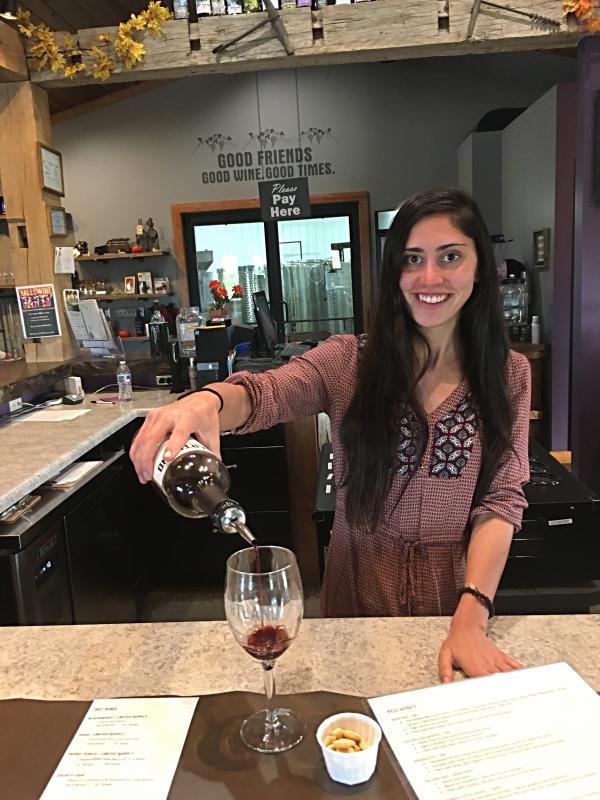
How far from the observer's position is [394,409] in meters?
1.46

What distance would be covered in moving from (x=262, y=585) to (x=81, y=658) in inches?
17.6

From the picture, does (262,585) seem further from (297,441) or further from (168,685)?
(297,441)

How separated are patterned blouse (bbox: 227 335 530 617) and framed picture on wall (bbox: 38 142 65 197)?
256cm

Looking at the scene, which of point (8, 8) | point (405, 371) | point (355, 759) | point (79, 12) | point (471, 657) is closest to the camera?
point (355, 759)

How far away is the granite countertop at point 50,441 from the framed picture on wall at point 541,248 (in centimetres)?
265

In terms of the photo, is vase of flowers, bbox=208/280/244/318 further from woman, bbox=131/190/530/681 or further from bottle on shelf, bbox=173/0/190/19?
woman, bbox=131/190/530/681

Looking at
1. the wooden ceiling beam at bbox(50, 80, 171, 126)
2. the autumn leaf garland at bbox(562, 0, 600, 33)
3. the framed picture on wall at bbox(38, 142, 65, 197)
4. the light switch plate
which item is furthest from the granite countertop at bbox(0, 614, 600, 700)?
the wooden ceiling beam at bbox(50, 80, 171, 126)

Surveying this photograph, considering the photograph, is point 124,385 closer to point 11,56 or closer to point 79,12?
point 11,56

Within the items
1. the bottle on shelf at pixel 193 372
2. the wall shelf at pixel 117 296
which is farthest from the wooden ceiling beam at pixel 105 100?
the bottle on shelf at pixel 193 372

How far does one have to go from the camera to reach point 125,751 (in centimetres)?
82

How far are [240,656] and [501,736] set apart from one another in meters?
0.41

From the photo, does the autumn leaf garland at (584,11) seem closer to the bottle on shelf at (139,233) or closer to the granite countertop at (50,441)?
the granite countertop at (50,441)

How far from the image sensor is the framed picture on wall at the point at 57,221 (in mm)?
3510

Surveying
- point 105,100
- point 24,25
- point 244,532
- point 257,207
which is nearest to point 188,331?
point 24,25
